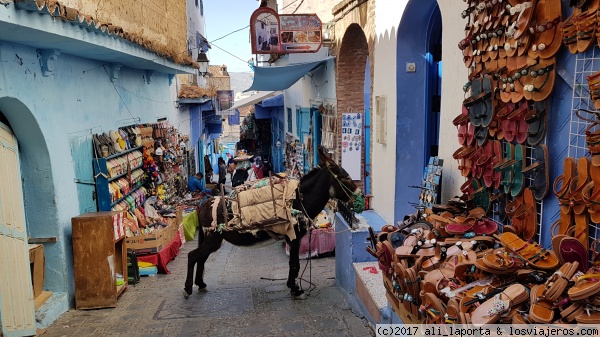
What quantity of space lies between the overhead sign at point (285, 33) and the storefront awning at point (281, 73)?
1.83ft

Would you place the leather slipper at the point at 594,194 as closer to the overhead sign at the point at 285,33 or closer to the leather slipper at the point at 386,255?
the leather slipper at the point at 386,255

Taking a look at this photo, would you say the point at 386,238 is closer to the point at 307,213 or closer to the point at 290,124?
the point at 307,213

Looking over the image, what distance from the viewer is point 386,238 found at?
4.34m

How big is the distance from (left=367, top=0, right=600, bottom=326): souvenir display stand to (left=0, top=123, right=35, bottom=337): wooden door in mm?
3854

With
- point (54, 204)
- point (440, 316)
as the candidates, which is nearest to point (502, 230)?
point (440, 316)

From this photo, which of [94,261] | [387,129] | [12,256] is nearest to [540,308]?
[387,129]

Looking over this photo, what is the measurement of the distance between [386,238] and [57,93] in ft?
15.4

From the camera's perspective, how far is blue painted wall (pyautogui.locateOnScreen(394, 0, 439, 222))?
6043mm

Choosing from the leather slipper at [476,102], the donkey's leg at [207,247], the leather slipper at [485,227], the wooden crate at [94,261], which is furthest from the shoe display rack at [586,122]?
the wooden crate at [94,261]

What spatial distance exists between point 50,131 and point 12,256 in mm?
1662

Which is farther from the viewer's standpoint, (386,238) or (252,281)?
(252,281)

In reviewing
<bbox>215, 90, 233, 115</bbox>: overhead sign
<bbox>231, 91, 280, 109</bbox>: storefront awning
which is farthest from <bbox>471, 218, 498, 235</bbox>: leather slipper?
<bbox>215, 90, 233, 115</bbox>: overhead sign

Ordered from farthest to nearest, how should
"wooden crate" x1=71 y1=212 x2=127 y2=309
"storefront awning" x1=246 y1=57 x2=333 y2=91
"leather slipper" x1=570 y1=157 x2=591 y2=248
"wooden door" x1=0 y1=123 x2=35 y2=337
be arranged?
"storefront awning" x1=246 y1=57 x2=333 y2=91
"wooden crate" x1=71 y1=212 x2=127 y2=309
"wooden door" x1=0 y1=123 x2=35 y2=337
"leather slipper" x1=570 y1=157 x2=591 y2=248

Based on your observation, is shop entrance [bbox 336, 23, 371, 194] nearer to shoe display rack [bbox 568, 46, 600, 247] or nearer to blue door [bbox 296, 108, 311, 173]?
blue door [bbox 296, 108, 311, 173]
